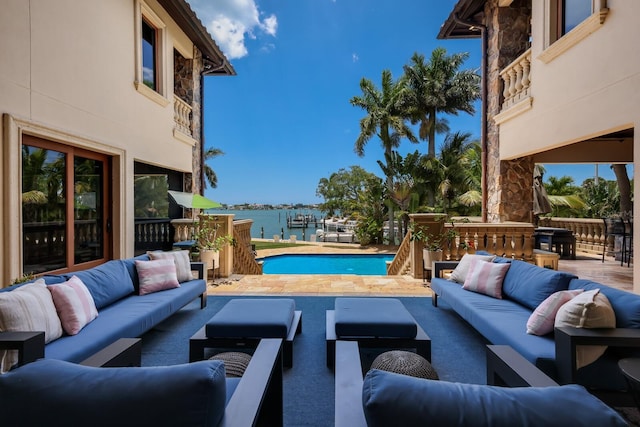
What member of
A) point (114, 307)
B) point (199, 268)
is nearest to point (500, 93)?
point (199, 268)

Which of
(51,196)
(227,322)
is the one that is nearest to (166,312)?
(227,322)

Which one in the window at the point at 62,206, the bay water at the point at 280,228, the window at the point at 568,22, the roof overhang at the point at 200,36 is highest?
the roof overhang at the point at 200,36

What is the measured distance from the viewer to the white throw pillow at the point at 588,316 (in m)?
Answer: 2.28

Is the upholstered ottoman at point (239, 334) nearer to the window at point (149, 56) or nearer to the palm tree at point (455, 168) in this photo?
the window at point (149, 56)

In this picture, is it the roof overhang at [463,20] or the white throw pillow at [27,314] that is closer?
the white throw pillow at [27,314]

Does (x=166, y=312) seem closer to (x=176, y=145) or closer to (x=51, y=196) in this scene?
(x=51, y=196)

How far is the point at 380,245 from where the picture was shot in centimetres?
1761

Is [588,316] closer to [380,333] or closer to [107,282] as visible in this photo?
[380,333]

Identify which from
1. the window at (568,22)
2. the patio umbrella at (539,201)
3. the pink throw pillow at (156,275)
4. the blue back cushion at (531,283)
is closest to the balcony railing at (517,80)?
the window at (568,22)

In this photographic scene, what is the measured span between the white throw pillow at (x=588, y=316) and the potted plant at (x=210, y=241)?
5524mm

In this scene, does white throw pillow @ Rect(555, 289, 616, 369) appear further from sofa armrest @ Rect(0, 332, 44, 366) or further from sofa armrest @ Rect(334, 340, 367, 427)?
sofa armrest @ Rect(0, 332, 44, 366)

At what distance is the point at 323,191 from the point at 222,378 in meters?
28.5

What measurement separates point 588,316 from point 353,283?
14.4ft

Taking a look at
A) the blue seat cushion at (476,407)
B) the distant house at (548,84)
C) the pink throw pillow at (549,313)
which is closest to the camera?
the blue seat cushion at (476,407)
